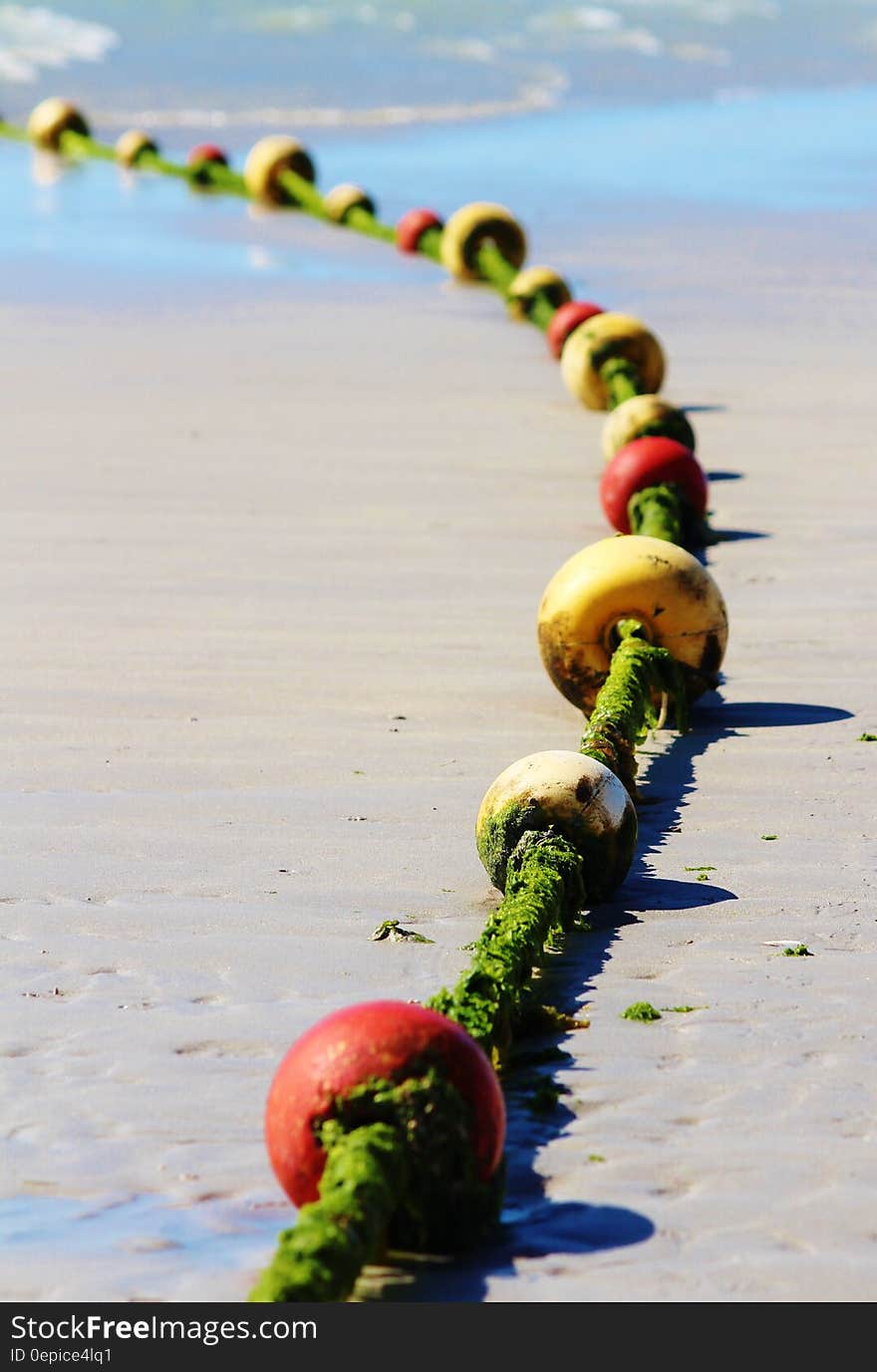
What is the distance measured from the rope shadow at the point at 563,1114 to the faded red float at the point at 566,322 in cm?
723

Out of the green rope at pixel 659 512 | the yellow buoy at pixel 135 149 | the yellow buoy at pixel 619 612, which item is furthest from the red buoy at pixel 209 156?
the yellow buoy at pixel 619 612

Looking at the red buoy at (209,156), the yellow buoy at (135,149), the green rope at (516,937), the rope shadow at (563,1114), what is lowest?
the yellow buoy at (135,149)

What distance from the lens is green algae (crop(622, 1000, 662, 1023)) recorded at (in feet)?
15.8

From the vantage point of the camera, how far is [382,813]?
6.17m

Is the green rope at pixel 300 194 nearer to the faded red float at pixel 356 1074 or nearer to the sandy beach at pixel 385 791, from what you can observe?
the sandy beach at pixel 385 791

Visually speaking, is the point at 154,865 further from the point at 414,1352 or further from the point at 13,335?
the point at 13,335

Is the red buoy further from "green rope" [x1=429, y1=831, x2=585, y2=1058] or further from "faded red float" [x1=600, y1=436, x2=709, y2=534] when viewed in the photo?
"green rope" [x1=429, y1=831, x2=585, y2=1058]

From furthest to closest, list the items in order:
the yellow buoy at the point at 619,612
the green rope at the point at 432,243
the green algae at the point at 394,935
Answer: the green rope at the point at 432,243 < the yellow buoy at the point at 619,612 < the green algae at the point at 394,935

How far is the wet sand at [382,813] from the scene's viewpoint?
400 centimetres

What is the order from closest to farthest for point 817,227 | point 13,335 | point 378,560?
point 378,560, point 13,335, point 817,227

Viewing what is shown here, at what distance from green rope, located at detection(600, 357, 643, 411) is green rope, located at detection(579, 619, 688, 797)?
5.05 metres

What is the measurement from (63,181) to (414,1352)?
2119 cm

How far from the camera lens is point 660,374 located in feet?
41.0

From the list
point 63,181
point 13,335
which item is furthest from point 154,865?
point 63,181
